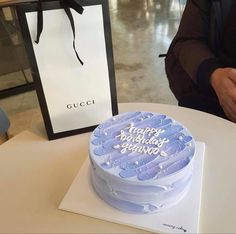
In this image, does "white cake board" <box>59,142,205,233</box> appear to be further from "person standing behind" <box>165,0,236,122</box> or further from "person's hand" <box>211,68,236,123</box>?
"person standing behind" <box>165,0,236,122</box>

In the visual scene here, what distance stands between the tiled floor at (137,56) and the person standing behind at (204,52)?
2.03 ft

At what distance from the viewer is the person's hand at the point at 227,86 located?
2.69ft

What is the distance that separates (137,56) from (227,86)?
183 cm

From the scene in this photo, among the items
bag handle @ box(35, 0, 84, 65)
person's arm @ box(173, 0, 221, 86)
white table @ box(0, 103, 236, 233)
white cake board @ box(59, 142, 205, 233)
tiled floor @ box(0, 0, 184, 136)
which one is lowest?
tiled floor @ box(0, 0, 184, 136)

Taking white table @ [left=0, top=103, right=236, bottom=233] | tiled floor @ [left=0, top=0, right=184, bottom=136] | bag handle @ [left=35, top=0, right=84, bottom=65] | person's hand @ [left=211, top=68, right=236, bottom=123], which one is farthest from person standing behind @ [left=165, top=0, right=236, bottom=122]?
tiled floor @ [left=0, top=0, right=184, bottom=136]

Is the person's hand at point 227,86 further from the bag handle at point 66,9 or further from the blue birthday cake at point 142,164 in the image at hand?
the bag handle at point 66,9

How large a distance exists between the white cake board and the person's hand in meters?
0.31

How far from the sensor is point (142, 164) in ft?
1.75

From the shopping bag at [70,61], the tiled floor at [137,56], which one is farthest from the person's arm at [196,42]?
the tiled floor at [137,56]

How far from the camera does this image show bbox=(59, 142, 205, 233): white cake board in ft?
1.66

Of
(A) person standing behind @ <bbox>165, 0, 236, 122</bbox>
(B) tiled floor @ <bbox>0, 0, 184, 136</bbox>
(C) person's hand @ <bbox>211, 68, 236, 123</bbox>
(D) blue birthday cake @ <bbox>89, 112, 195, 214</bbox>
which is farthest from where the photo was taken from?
(B) tiled floor @ <bbox>0, 0, 184, 136</bbox>

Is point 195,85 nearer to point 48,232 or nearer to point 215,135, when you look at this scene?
point 215,135

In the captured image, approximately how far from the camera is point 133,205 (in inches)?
20.5

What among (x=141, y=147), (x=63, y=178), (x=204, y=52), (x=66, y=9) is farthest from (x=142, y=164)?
(x=204, y=52)
